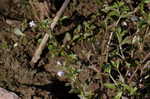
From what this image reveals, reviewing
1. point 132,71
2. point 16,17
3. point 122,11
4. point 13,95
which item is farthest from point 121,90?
point 16,17

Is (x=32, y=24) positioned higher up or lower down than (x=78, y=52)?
higher up

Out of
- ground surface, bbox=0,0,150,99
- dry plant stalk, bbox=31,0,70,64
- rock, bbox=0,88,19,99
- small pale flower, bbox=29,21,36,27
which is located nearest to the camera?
rock, bbox=0,88,19,99

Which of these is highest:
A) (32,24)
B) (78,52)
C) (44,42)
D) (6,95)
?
(32,24)

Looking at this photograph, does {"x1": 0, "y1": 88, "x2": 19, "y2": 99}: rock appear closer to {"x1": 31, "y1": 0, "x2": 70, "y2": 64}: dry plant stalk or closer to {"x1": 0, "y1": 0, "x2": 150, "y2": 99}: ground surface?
{"x1": 0, "y1": 0, "x2": 150, "y2": 99}: ground surface

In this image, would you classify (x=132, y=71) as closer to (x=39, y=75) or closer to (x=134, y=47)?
(x=134, y=47)

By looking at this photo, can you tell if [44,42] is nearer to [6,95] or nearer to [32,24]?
[32,24]

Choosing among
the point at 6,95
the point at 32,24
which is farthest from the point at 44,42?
the point at 6,95

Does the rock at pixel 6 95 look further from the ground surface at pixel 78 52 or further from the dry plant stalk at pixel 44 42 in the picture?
the dry plant stalk at pixel 44 42

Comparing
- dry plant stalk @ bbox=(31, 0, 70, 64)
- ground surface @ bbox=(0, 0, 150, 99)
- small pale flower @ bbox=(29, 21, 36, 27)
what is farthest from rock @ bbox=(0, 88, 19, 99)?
small pale flower @ bbox=(29, 21, 36, 27)
